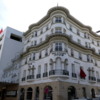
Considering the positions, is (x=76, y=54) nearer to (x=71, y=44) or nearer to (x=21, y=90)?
(x=71, y=44)

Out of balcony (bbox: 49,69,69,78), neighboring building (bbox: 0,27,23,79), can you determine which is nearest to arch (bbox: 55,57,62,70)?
balcony (bbox: 49,69,69,78)

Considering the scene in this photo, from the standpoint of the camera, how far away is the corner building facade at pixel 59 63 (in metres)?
22.4

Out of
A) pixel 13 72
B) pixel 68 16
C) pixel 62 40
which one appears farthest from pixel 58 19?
pixel 13 72

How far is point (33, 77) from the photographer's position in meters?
26.9

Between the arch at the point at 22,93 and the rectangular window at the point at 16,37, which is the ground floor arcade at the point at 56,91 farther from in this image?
the rectangular window at the point at 16,37

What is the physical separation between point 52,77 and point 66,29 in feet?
39.7

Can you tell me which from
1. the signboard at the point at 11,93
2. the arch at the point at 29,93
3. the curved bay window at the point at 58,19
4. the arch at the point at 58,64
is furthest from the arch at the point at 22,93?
the curved bay window at the point at 58,19

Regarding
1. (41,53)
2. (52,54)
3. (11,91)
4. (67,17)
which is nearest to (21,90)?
(11,91)

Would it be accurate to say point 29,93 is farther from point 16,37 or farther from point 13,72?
point 16,37

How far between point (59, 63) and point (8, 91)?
20156mm

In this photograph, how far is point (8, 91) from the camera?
34.0m

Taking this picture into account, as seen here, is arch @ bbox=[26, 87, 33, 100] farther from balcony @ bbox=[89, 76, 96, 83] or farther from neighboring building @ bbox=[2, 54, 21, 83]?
balcony @ bbox=[89, 76, 96, 83]

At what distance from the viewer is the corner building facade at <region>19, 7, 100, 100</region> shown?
22.4 m

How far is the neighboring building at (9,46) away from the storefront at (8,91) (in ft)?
16.4
